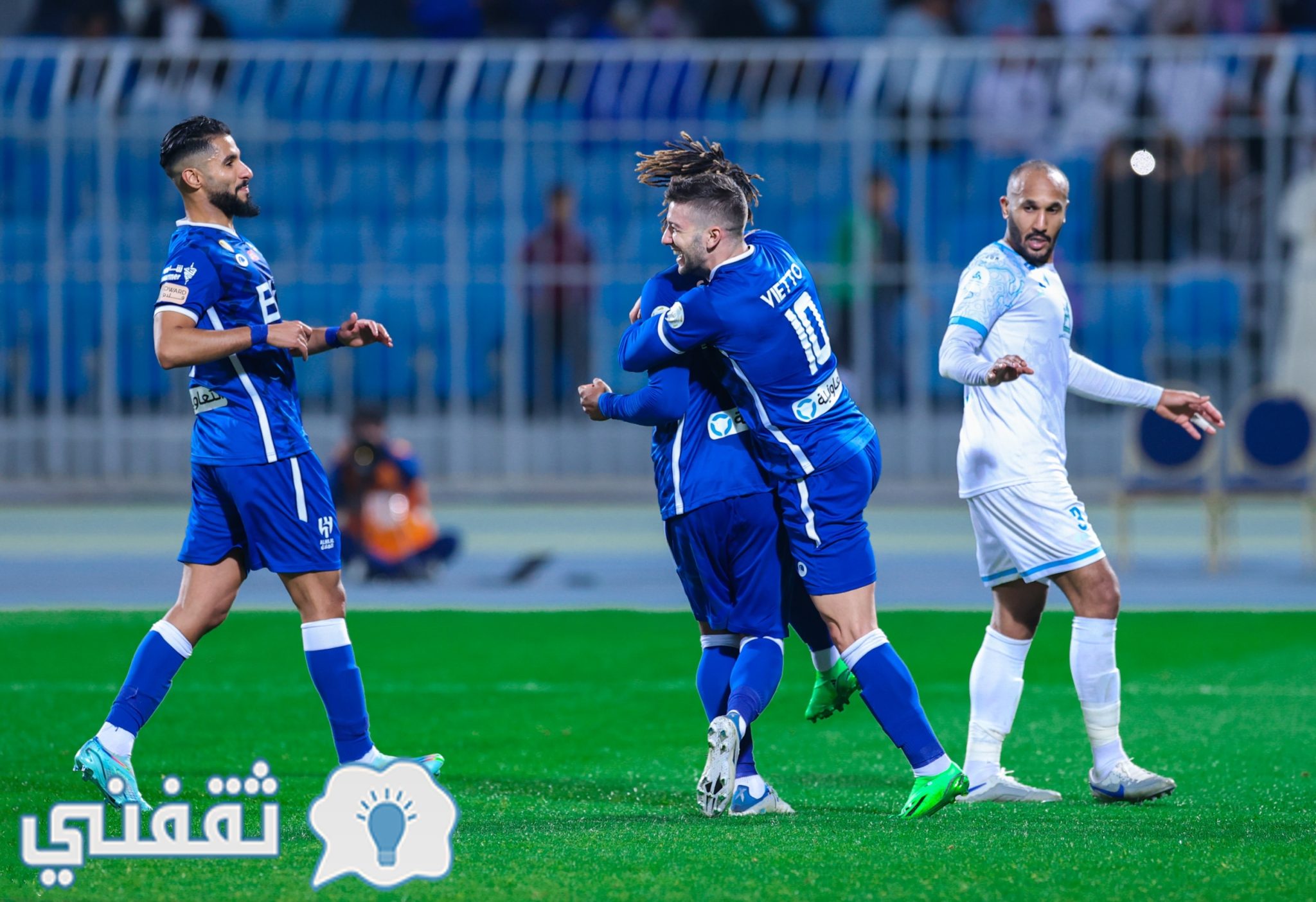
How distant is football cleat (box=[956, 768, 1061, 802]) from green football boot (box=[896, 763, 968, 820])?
1.98 ft

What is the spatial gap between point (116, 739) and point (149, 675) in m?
0.23

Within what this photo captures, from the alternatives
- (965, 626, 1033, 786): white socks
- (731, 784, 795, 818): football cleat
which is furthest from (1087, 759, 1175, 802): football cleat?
(731, 784, 795, 818): football cleat

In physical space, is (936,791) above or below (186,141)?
below

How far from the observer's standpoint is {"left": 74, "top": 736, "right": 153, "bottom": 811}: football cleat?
554 cm

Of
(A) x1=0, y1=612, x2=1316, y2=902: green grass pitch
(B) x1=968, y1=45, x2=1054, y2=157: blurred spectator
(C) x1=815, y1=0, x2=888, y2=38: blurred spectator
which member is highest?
(C) x1=815, y1=0, x2=888, y2=38: blurred spectator

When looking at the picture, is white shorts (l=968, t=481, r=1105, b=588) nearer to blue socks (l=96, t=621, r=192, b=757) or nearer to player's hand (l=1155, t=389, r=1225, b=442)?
player's hand (l=1155, t=389, r=1225, b=442)

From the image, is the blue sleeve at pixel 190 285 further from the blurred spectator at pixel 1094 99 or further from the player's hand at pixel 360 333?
the blurred spectator at pixel 1094 99

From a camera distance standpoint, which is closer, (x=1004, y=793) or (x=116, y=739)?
(x=116, y=739)

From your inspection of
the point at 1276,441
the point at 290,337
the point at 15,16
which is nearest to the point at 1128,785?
the point at 290,337

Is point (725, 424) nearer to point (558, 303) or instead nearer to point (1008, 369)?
point (1008, 369)

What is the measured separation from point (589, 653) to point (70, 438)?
798cm

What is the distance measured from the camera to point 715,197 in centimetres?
561

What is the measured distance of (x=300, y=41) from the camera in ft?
65.3

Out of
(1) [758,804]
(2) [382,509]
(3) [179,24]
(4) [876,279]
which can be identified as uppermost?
(3) [179,24]
